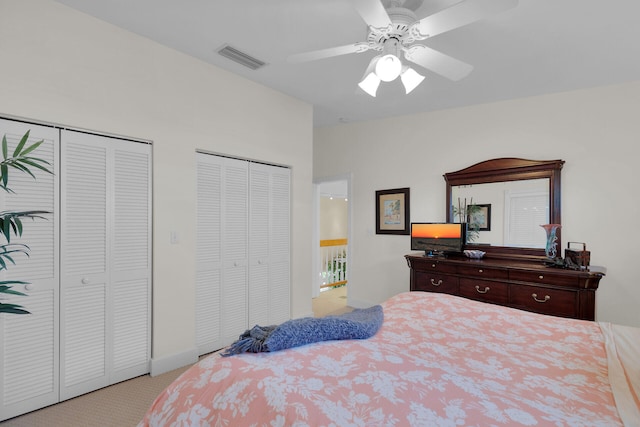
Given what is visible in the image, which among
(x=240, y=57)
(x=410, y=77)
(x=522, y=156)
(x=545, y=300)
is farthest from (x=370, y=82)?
(x=545, y=300)

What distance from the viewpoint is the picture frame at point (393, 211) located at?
4.42 m

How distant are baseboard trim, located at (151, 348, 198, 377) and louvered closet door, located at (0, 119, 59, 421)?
2.07 ft

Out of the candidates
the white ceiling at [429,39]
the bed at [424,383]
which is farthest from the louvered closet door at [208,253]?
the bed at [424,383]

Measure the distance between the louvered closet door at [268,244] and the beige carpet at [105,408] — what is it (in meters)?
1.11

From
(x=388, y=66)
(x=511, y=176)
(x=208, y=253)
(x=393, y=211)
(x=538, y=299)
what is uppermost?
(x=388, y=66)

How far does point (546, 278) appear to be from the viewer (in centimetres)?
301

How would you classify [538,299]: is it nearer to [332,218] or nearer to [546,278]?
[546,278]

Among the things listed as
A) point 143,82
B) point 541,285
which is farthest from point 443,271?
point 143,82

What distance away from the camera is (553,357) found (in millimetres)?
1473

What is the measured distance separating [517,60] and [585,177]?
1.41 meters

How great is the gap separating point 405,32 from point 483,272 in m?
2.43

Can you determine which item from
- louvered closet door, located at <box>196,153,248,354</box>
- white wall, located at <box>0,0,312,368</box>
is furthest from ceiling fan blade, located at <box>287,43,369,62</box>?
louvered closet door, located at <box>196,153,248,354</box>

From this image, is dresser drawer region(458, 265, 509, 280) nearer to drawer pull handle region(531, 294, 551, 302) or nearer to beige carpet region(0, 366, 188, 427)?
drawer pull handle region(531, 294, 551, 302)

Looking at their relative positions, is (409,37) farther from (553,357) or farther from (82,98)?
(82,98)
